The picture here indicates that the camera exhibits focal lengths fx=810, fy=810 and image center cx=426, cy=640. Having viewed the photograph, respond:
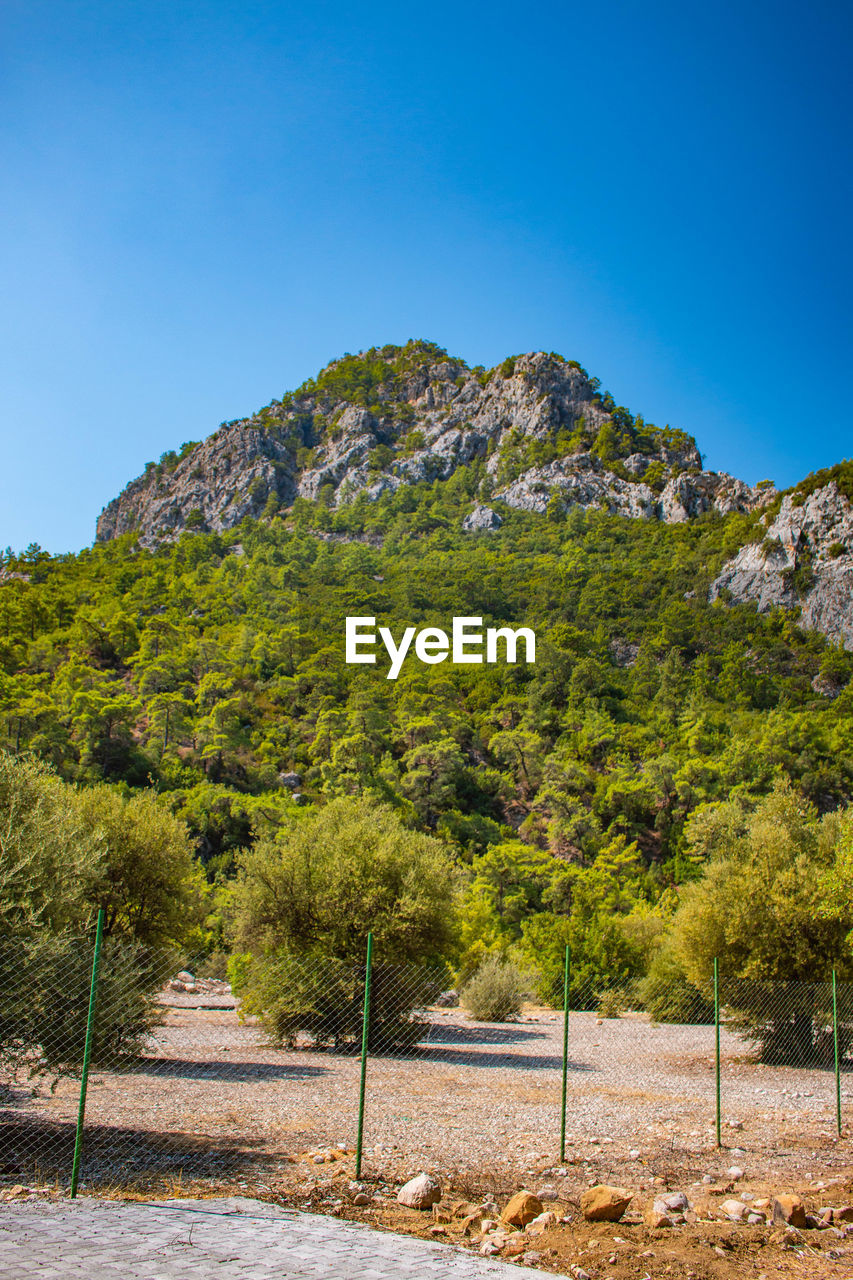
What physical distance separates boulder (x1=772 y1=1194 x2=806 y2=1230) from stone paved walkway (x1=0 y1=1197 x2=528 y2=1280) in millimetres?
2716

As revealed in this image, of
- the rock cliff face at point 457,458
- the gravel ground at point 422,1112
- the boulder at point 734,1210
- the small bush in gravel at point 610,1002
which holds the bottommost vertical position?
the small bush in gravel at point 610,1002

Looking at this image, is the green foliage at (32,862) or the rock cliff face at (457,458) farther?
the rock cliff face at (457,458)

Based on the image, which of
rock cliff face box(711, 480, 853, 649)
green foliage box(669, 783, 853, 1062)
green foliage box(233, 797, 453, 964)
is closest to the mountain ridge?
rock cliff face box(711, 480, 853, 649)

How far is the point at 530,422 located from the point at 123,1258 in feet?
548

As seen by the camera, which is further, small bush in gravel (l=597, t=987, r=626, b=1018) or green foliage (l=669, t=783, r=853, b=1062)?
small bush in gravel (l=597, t=987, r=626, b=1018)

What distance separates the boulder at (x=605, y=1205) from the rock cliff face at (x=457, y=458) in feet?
452

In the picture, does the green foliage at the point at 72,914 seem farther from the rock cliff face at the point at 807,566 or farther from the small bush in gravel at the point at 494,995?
the rock cliff face at the point at 807,566

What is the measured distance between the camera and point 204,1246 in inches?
219

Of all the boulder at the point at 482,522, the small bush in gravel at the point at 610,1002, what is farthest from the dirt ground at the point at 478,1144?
the boulder at the point at 482,522

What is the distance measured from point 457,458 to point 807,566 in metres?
81.2

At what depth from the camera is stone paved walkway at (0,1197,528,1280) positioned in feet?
16.8

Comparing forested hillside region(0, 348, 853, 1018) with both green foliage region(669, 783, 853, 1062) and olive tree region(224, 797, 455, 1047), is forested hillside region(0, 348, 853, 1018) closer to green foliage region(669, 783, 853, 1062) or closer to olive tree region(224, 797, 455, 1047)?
olive tree region(224, 797, 455, 1047)

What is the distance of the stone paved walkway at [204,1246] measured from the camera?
201 inches

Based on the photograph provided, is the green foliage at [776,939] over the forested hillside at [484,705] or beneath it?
beneath
